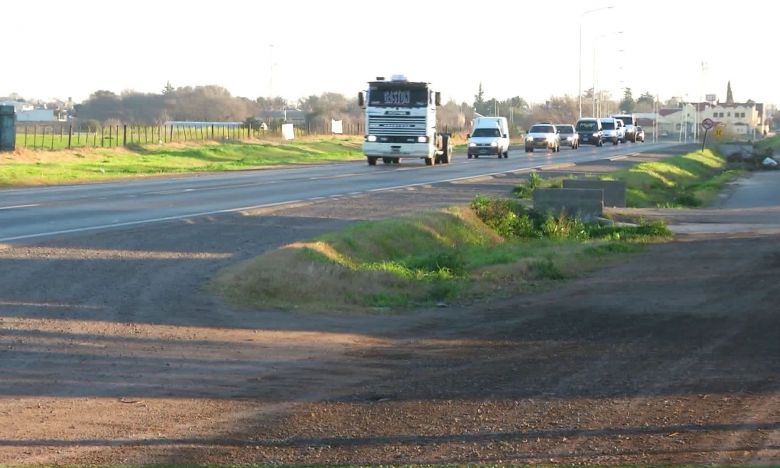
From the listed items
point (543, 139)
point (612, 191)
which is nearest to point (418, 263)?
point (612, 191)

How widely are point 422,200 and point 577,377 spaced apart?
A: 62.6 ft

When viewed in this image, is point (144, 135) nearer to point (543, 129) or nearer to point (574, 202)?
point (543, 129)

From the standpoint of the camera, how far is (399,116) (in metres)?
47.8

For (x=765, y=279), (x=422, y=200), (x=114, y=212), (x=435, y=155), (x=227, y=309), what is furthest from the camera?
(x=435, y=155)

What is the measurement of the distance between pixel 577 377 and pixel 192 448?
3.80 m

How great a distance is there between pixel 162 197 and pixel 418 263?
12.4 meters

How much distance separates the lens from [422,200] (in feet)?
96.1

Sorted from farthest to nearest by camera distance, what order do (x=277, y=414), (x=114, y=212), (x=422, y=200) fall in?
(x=422, y=200)
(x=114, y=212)
(x=277, y=414)

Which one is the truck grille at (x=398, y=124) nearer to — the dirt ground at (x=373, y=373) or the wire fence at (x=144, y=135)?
the wire fence at (x=144, y=135)

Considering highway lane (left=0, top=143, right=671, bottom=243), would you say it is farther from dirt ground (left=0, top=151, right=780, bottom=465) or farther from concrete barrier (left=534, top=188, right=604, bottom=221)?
concrete barrier (left=534, top=188, right=604, bottom=221)

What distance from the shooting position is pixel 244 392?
31.3 feet

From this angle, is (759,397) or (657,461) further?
(759,397)

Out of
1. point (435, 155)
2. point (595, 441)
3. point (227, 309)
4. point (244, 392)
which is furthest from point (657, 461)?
point (435, 155)

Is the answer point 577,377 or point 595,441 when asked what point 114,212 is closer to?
point 577,377
